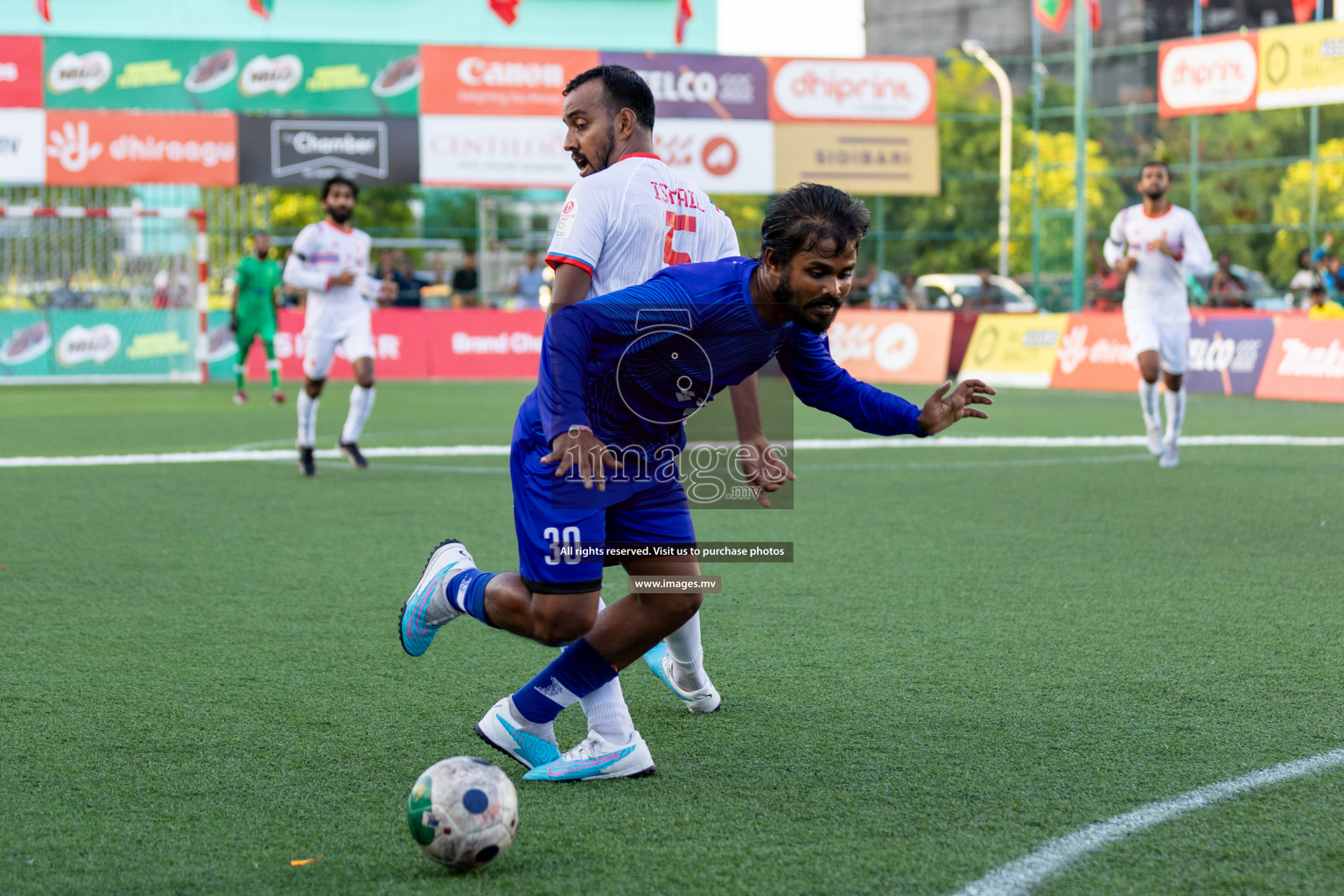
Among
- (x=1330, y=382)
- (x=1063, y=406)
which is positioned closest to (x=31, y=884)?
(x=1063, y=406)

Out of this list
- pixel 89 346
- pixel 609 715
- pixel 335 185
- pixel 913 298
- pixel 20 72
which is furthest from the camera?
pixel 913 298

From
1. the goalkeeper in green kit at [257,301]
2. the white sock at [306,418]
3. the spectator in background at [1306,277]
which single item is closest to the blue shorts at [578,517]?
the white sock at [306,418]

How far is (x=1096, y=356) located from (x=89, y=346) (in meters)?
15.6

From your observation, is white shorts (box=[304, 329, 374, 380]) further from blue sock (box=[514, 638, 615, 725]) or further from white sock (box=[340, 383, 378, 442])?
blue sock (box=[514, 638, 615, 725])

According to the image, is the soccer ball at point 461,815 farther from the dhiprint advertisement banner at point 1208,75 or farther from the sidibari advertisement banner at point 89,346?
the dhiprint advertisement banner at point 1208,75

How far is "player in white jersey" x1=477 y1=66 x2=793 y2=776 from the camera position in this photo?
176 inches

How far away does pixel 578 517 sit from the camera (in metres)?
3.89

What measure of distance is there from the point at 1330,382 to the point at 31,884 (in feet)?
57.3

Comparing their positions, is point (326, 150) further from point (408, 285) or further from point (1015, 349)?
point (1015, 349)

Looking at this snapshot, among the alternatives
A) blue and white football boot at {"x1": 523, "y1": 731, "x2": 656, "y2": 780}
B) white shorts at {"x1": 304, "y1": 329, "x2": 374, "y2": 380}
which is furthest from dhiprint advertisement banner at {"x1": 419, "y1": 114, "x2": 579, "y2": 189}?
blue and white football boot at {"x1": 523, "y1": 731, "x2": 656, "y2": 780}

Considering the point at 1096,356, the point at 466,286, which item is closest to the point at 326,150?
the point at 466,286

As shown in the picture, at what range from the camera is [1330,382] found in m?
18.0

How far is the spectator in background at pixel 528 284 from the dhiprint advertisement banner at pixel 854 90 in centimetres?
562

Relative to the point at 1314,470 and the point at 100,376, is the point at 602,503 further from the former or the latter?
the point at 100,376
